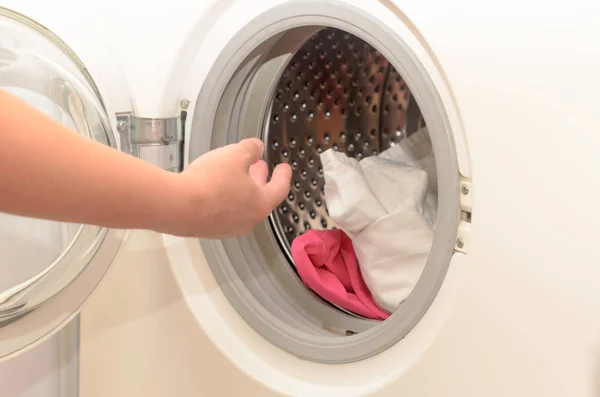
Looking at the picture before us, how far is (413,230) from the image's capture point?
71cm

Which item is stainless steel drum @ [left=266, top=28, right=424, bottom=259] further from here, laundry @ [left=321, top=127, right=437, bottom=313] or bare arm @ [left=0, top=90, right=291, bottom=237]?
bare arm @ [left=0, top=90, right=291, bottom=237]

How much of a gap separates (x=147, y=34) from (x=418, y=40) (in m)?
0.31

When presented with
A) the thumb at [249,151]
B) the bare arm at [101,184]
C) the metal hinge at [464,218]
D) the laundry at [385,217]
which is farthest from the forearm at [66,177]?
the laundry at [385,217]

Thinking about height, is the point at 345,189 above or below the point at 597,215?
above

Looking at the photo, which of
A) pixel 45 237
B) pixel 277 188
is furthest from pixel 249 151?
pixel 45 237

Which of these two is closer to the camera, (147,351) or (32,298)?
(32,298)

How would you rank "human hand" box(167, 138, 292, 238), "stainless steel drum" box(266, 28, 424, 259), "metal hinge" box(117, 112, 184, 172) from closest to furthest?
"human hand" box(167, 138, 292, 238) → "metal hinge" box(117, 112, 184, 172) → "stainless steel drum" box(266, 28, 424, 259)

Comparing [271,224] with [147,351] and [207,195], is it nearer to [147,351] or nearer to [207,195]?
[147,351]

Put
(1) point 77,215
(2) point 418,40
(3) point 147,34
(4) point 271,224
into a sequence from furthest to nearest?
1. (4) point 271,224
2. (3) point 147,34
3. (2) point 418,40
4. (1) point 77,215

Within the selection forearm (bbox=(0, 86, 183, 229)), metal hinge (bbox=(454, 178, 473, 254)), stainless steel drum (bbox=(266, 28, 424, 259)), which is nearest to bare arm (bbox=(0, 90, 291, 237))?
forearm (bbox=(0, 86, 183, 229))

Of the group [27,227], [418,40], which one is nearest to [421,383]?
[418,40]

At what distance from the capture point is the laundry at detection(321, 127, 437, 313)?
2.32 feet

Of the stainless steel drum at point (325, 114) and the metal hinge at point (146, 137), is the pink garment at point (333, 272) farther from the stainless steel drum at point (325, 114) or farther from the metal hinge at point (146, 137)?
the metal hinge at point (146, 137)

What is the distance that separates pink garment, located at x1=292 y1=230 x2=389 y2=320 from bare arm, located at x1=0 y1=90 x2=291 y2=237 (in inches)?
11.2
